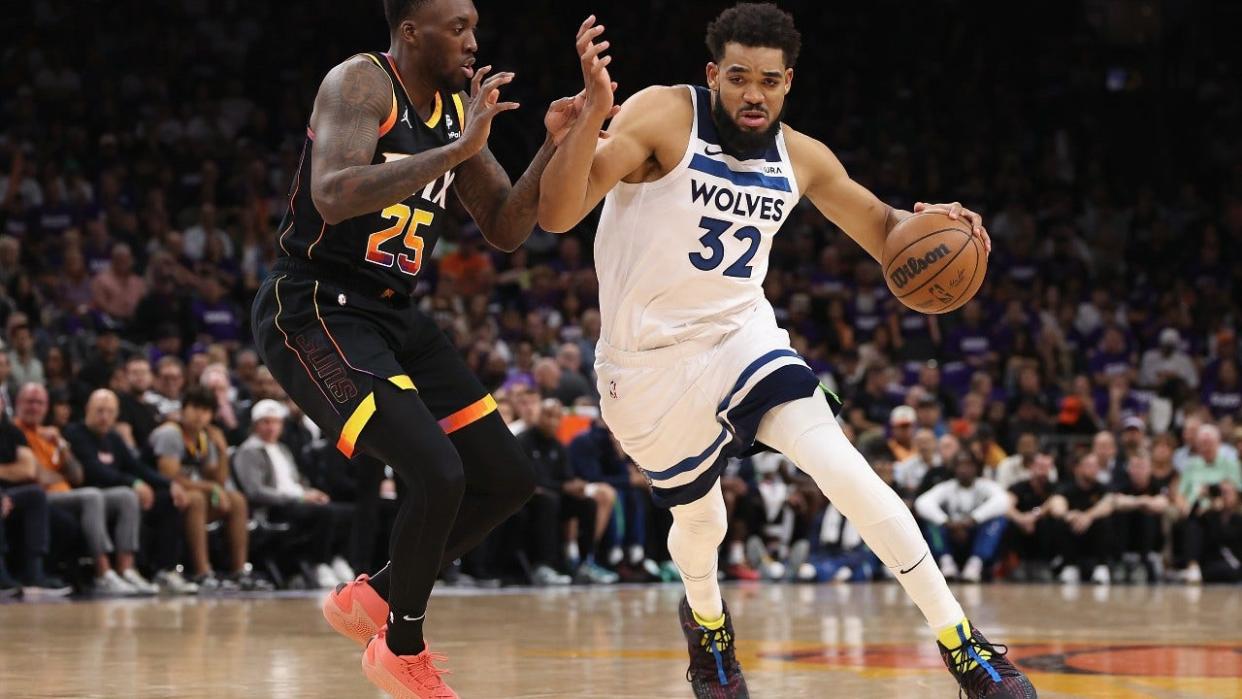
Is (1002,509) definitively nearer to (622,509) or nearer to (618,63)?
(622,509)

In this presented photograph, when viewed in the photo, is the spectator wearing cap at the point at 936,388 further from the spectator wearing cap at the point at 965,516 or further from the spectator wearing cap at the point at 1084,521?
the spectator wearing cap at the point at 1084,521

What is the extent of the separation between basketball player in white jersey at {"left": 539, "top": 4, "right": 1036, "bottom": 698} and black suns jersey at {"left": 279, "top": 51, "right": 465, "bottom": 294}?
0.40m

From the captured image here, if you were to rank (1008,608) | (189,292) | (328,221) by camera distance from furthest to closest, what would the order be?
(189,292)
(1008,608)
(328,221)

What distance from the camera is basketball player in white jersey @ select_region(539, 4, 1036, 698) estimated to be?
517 centimetres

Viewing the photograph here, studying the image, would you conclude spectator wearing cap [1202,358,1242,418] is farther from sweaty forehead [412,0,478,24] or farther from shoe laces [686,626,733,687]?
sweaty forehead [412,0,478,24]

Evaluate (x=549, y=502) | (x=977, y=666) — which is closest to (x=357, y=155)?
(x=977, y=666)

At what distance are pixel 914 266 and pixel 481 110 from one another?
1.62 meters

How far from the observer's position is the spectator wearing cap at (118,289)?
14227 millimetres

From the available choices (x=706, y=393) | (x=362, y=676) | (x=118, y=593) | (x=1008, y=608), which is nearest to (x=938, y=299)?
(x=706, y=393)

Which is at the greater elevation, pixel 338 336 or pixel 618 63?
pixel 618 63

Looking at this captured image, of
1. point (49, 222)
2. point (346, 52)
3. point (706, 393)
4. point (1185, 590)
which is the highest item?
point (346, 52)

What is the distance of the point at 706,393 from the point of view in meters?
5.31

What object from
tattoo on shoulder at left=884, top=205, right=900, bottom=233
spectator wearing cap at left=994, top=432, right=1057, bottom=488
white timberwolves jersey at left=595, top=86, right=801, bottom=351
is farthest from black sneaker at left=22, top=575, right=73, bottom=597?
spectator wearing cap at left=994, top=432, right=1057, bottom=488

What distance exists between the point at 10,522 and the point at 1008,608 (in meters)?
6.90
